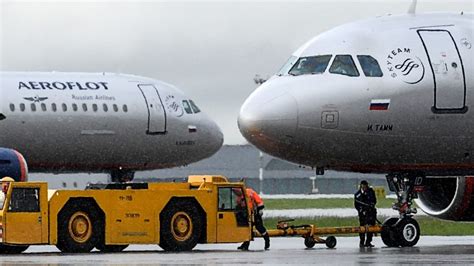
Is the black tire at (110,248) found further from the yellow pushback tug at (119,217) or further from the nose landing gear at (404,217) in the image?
the nose landing gear at (404,217)

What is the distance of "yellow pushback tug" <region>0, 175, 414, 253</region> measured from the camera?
32500 millimetres

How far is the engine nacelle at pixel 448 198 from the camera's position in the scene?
115ft

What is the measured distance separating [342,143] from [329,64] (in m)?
1.69

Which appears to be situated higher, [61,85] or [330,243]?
[61,85]

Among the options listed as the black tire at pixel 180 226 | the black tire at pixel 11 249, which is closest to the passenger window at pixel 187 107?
the black tire at pixel 11 249

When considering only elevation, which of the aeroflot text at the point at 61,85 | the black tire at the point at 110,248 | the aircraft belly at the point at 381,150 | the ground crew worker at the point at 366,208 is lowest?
the black tire at the point at 110,248

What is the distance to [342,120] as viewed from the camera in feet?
105

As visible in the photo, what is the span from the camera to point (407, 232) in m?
33.3

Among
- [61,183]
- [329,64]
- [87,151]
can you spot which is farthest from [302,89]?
[61,183]

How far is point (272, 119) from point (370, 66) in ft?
7.89

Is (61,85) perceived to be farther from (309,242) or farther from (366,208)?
(366,208)

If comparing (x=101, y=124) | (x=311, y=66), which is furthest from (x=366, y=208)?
(x=101, y=124)

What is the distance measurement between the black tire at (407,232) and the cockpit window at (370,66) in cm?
327

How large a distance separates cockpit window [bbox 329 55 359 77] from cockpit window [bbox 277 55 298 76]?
1038 mm
